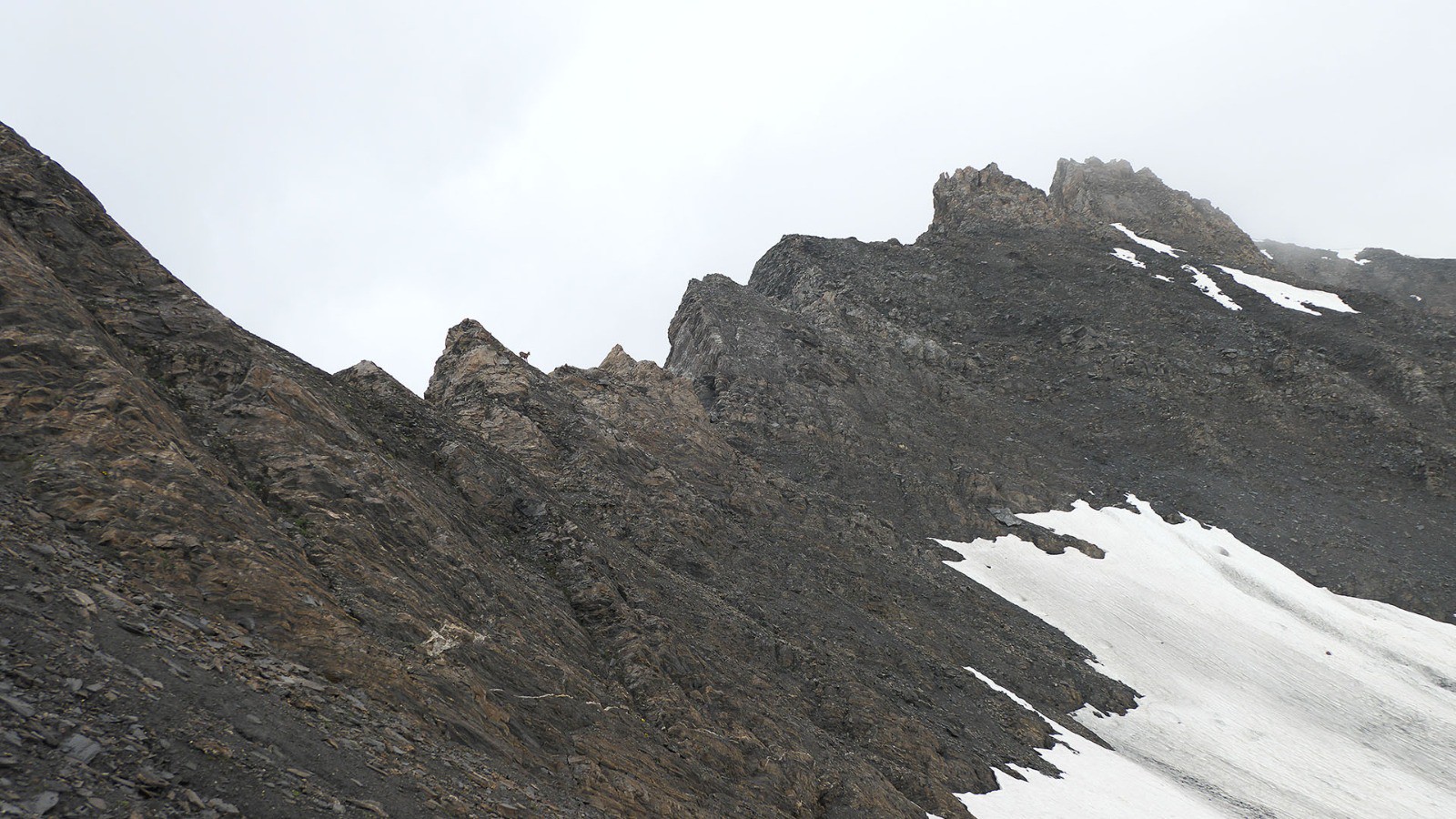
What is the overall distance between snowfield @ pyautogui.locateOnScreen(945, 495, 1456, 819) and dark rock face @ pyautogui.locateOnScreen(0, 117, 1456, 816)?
2331mm

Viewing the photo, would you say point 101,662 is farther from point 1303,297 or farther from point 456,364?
point 1303,297

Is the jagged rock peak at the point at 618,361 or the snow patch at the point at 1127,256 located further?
the snow patch at the point at 1127,256

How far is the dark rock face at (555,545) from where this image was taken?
11.7 metres

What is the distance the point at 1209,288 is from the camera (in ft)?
235

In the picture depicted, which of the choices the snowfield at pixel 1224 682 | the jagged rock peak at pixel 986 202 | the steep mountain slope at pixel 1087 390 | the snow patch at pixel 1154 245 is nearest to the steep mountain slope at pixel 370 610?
the snowfield at pixel 1224 682

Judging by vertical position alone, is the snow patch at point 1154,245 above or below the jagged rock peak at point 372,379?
above

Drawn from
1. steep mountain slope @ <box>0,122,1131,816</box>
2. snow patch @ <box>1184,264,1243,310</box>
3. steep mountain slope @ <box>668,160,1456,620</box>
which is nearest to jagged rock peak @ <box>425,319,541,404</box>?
steep mountain slope @ <box>0,122,1131,816</box>

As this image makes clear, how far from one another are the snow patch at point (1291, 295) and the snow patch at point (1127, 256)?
785 cm

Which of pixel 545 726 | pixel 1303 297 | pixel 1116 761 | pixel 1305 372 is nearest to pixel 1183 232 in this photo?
pixel 1303 297

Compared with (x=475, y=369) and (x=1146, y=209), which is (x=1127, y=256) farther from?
(x=475, y=369)

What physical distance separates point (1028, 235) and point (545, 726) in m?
75.6

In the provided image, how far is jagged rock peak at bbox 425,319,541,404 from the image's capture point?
34.5 m

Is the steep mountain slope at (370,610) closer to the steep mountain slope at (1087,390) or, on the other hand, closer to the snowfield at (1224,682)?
the snowfield at (1224,682)

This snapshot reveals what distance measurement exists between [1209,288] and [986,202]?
23.3 meters
